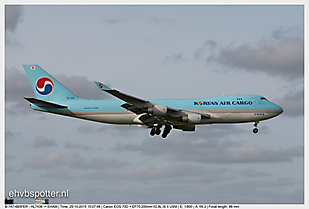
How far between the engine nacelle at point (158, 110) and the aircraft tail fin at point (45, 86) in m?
15.7

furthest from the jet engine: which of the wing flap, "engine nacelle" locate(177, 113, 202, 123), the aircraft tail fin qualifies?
the aircraft tail fin

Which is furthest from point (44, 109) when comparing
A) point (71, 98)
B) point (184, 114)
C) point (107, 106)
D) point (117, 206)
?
point (117, 206)

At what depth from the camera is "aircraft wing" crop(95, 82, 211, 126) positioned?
63.3 metres

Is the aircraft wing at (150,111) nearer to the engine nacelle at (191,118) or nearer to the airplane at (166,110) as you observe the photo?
the airplane at (166,110)

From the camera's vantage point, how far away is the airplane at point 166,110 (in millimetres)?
66562

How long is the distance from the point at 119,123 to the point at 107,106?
3305 millimetres

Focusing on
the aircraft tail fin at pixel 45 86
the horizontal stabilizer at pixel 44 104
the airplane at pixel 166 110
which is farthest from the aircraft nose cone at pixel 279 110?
the horizontal stabilizer at pixel 44 104

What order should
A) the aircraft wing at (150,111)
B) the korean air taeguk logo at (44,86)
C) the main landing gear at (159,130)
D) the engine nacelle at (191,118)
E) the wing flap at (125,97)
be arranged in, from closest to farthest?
the wing flap at (125,97) < the aircraft wing at (150,111) < the engine nacelle at (191,118) < the main landing gear at (159,130) < the korean air taeguk logo at (44,86)

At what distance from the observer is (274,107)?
69688 millimetres

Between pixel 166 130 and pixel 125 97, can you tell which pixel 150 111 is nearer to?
pixel 125 97

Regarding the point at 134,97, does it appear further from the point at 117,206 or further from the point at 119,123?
the point at 117,206

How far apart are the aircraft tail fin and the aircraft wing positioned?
44.1ft

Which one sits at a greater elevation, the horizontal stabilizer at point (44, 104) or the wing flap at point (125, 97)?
the horizontal stabilizer at point (44, 104)

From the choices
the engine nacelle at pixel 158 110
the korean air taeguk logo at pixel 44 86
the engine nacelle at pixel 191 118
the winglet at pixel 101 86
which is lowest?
the engine nacelle at pixel 191 118
